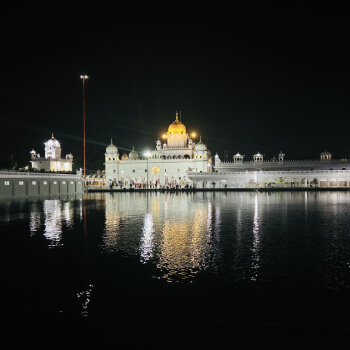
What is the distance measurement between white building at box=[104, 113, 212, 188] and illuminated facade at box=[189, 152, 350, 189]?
12.8 ft

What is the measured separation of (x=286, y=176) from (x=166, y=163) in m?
25.5

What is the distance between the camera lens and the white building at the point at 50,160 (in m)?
88.0

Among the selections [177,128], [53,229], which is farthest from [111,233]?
[177,128]

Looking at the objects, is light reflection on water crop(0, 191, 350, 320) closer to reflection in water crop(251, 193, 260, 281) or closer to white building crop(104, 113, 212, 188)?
reflection in water crop(251, 193, 260, 281)

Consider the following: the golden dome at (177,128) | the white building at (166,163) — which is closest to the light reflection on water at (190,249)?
the white building at (166,163)

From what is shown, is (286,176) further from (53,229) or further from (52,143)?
(53,229)

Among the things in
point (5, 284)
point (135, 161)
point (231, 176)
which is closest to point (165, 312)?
point (5, 284)

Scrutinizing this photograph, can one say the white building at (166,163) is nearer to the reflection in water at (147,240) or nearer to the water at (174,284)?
the reflection in water at (147,240)

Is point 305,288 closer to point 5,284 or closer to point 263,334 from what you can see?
point 263,334

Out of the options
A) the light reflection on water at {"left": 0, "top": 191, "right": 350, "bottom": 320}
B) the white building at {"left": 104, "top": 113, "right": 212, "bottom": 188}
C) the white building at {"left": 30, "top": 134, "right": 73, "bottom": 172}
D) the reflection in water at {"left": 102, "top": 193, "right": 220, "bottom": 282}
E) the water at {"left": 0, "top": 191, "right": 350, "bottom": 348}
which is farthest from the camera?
the white building at {"left": 30, "top": 134, "right": 73, "bottom": 172}

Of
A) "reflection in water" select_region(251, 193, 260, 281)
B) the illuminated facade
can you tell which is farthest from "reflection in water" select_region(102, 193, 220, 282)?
the illuminated facade

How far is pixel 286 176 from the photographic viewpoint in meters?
78.1

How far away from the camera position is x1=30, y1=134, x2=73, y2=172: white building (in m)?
88.0


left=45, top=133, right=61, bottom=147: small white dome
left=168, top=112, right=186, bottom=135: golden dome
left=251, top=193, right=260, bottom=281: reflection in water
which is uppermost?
left=168, top=112, right=186, bottom=135: golden dome
